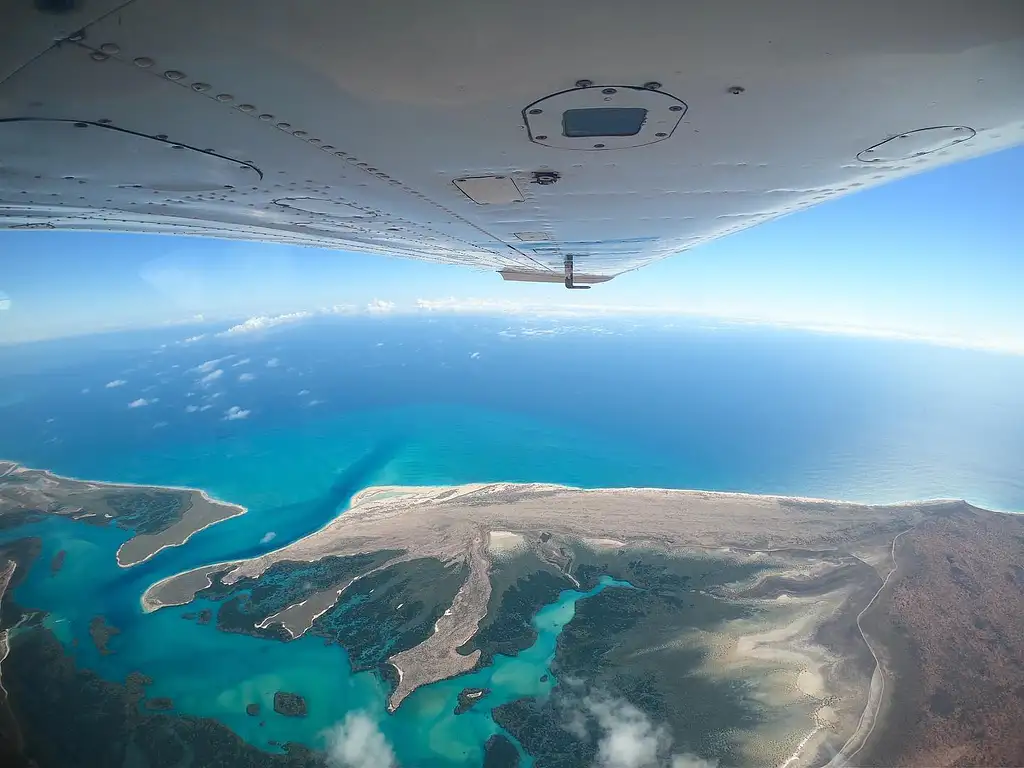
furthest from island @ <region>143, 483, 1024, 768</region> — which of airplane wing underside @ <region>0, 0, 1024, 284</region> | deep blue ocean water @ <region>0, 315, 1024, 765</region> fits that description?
airplane wing underside @ <region>0, 0, 1024, 284</region>

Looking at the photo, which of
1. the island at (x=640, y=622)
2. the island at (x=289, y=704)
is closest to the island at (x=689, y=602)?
the island at (x=640, y=622)

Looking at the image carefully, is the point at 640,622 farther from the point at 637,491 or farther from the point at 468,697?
the point at 637,491

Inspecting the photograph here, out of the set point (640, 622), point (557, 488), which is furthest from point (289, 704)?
point (557, 488)

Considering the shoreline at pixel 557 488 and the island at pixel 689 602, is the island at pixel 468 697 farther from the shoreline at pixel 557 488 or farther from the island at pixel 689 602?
the shoreline at pixel 557 488

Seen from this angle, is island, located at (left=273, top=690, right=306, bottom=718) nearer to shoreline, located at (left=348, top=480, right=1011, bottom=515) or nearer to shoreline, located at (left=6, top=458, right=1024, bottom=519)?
shoreline, located at (left=6, top=458, right=1024, bottom=519)

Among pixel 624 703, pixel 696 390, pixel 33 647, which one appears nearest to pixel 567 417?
pixel 696 390

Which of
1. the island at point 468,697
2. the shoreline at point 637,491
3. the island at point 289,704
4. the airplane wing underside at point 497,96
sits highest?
the airplane wing underside at point 497,96
